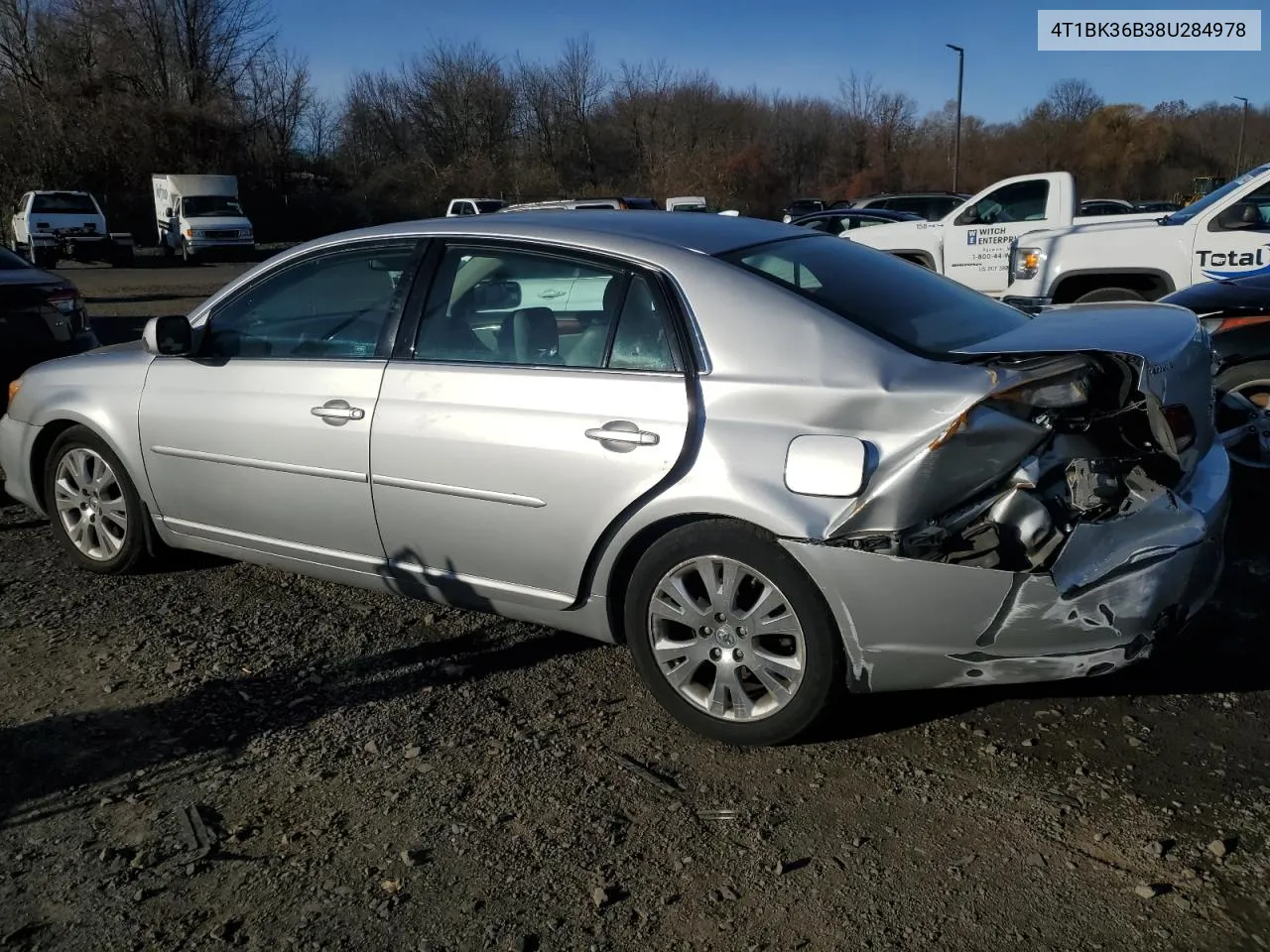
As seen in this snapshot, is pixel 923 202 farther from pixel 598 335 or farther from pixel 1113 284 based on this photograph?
pixel 598 335

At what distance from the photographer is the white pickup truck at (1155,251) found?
8.39 metres

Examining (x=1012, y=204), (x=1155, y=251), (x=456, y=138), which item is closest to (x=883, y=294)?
(x=1155, y=251)

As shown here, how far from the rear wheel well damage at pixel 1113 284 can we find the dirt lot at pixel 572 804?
5.34m

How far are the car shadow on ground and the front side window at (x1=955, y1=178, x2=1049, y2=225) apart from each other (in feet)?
35.4

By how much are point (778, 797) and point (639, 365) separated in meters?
1.39

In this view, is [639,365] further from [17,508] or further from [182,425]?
[17,508]

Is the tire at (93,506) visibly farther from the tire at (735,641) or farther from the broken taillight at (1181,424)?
the broken taillight at (1181,424)

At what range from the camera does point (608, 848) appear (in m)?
2.86

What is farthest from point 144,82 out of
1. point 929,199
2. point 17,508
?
point 17,508

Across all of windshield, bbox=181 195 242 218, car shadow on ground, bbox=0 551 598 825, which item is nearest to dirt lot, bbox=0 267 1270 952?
car shadow on ground, bbox=0 551 598 825

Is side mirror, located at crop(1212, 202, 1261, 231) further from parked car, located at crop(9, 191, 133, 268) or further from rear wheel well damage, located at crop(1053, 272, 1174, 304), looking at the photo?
parked car, located at crop(9, 191, 133, 268)

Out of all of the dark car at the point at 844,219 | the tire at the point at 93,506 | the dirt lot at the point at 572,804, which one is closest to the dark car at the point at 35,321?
the tire at the point at 93,506

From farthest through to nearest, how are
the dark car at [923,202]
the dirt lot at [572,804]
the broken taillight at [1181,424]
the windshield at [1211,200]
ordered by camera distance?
the dark car at [923,202] < the windshield at [1211,200] < the broken taillight at [1181,424] < the dirt lot at [572,804]

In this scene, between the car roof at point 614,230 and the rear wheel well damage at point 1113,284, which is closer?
the car roof at point 614,230
